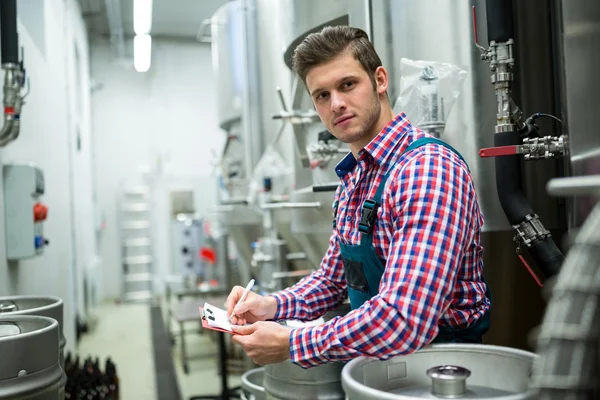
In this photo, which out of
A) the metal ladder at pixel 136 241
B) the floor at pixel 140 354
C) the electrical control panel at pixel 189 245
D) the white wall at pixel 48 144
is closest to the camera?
the white wall at pixel 48 144

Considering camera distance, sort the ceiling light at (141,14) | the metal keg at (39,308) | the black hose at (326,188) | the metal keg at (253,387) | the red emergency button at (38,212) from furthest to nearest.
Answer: the ceiling light at (141,14) < the red emergency button at (38,212) < the black hose at (326,188) < the metal keg at (253,387) < the metal keg at (39,308)

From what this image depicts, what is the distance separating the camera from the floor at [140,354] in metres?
4.27

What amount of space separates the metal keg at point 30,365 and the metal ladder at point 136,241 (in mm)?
7474

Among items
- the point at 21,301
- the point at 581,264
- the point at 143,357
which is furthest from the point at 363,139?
the point at 143,357

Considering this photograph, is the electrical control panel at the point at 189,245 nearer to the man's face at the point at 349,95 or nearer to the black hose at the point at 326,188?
the black hose at the point at 326,188

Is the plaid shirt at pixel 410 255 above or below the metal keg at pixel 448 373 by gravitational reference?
above

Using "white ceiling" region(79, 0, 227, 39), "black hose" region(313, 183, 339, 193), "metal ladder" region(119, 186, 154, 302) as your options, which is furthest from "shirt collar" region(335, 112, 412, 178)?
"metal ladder" region(119, 186, 154, 302)

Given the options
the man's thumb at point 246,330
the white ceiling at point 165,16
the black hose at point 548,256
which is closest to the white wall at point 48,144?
the man's thumb at point 246,330

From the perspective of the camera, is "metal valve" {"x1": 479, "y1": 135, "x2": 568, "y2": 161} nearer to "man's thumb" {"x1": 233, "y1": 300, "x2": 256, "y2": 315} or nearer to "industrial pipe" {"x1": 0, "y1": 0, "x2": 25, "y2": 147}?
"man's thumb" {"x1": 233, "y1": 300, "x2": 256, "y2": 315}

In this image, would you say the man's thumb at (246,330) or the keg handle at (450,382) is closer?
the keg handle at (450,382)

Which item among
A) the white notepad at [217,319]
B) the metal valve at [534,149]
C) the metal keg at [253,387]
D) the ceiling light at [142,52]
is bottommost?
the metal keg at [253,387]

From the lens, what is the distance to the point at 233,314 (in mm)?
1491

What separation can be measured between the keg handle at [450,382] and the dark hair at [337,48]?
0.75 m

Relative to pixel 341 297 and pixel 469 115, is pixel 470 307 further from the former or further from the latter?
pixel 469 115
